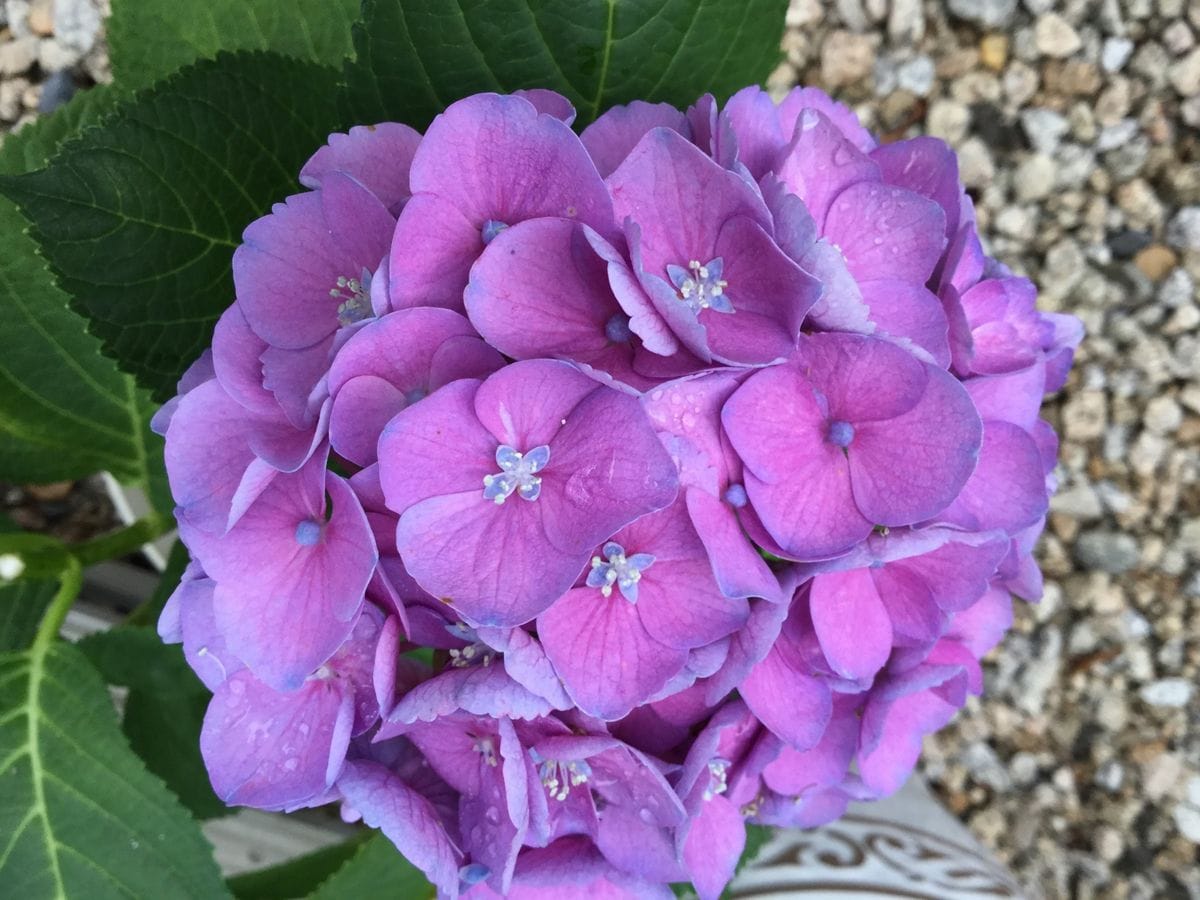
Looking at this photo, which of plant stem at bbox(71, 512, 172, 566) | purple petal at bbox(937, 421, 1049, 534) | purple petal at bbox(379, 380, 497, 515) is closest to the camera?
purple petal at bbox(379, 380, 497, 515)

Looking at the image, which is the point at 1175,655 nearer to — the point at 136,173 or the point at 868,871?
the point at 868,871

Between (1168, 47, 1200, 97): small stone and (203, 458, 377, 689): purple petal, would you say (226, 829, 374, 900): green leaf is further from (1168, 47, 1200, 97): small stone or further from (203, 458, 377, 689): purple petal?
(1168, 47, 1200, 97): small stone

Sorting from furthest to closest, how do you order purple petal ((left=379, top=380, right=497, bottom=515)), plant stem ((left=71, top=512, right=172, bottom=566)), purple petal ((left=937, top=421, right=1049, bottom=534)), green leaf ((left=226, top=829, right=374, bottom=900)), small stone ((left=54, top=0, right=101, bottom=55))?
small stone ((left=54, top=0, right=101, bottom=55)) < green leaf ((left=226, top=829, right=374, bottom=900)) < plant stem ((left=71, top=512, right=172, bottom=566)) < purple petal ((left=937, top=421, right=1049, bottom=534)) < purple petal ((left=379, top=380, right=497, bottom=515))

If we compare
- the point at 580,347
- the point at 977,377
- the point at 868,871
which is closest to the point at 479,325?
the point at 580,347

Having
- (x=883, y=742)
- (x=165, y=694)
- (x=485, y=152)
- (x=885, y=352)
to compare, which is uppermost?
(x=485, y=152)

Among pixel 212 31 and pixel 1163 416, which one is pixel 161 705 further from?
pixel 1163 416

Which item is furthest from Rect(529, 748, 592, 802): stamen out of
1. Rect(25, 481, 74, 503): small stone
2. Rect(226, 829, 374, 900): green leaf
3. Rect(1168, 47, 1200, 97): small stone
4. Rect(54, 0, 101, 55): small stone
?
Rect(1168, 47, 1200, 97): small stone
